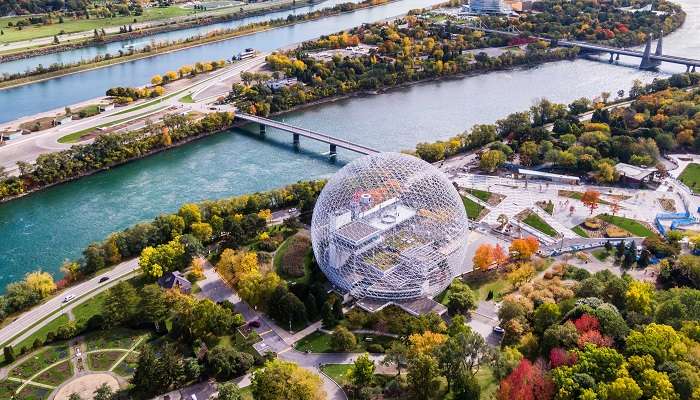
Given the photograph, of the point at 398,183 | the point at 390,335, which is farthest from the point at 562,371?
the point at 398,183

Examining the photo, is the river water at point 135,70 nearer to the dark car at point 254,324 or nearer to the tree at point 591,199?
the dark car at point 254,324

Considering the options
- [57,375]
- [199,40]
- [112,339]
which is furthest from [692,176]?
[199,40]

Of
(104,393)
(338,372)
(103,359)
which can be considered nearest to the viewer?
(104,393)

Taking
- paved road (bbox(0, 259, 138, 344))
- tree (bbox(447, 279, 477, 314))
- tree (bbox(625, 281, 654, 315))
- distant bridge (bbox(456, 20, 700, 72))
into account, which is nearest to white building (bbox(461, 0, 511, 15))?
distant bridge (bbox(456, 20, 700, 72))

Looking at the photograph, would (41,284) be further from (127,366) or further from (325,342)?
(325,342)

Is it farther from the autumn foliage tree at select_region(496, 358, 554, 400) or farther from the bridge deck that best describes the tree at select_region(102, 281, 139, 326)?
the bridge deck

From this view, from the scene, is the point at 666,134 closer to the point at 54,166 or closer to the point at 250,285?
the point at 250,285
